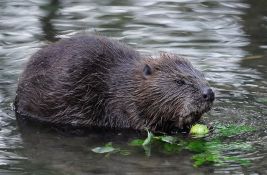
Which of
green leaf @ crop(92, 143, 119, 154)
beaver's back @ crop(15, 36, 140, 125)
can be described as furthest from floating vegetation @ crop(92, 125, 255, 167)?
beaver's back @ crop(15, 36, 140, 125)

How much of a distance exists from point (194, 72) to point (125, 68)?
614 mm

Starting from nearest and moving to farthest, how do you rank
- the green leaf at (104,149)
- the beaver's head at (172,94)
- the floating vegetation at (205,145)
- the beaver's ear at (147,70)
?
the floating vegetation at (205,145) → the green leaf at (104,149) → the beaver's head at (172,94) → the beaver's ear at (147,70)

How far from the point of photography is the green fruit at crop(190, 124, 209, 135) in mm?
6488

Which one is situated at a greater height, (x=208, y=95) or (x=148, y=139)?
(x=208, y=95)

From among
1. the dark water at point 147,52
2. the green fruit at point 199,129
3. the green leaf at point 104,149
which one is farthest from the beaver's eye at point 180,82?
the green leaf at point 104,149

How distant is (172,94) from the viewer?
6520mm

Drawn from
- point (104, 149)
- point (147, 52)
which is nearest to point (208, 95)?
point (104, 149)

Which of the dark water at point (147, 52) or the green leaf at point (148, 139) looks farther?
the green leaf at point (148, 139)

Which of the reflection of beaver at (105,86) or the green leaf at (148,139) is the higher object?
the reflection of beaver at (105,86)

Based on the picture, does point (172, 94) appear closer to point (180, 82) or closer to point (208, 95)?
point (180, 82)

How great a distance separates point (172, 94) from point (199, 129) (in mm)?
352

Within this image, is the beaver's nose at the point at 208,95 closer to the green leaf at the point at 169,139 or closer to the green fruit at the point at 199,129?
the green fruit at the point at 199,129

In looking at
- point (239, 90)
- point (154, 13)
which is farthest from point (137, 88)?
point (154, 13)

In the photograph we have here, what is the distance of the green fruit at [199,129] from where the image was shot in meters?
6.49
